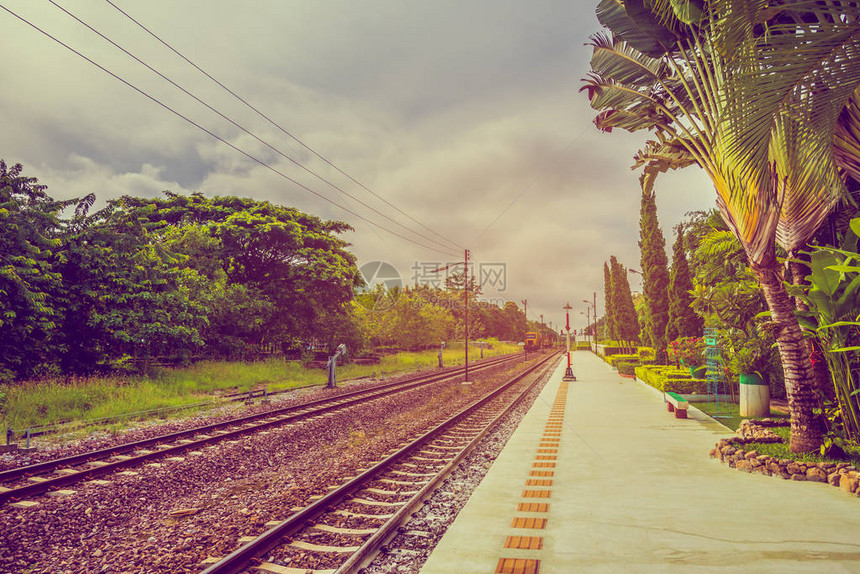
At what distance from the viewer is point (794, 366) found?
676 centimetres

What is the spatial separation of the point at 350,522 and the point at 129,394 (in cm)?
1172

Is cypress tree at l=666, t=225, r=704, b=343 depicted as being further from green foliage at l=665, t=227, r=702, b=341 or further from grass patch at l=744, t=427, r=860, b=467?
grass patch at l=744, t=427, r=860, b=467

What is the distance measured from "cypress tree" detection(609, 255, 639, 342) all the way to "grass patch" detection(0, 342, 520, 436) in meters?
26.1

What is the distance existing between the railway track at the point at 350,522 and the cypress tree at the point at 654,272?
1803cm

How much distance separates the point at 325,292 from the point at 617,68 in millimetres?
22381

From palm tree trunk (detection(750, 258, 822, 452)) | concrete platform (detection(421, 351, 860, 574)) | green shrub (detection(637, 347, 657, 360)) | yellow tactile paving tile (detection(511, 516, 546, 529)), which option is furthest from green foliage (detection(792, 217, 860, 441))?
green shrub (detection(637, 347, 657, 360))

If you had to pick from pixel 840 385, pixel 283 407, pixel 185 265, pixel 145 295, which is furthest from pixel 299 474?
pixel 185 265

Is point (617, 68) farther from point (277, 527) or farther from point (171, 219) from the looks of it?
point (171, 219)

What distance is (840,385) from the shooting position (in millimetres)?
6609

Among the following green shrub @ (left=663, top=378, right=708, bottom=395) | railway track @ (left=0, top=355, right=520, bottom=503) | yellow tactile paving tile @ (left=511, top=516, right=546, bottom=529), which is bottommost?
railway track @ (left=0, top=355, right=520, bottom=503)

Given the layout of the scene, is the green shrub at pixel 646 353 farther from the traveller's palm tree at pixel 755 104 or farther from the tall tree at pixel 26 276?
the tall tree at pixel 26 276

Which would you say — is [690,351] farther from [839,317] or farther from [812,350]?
[839,317]

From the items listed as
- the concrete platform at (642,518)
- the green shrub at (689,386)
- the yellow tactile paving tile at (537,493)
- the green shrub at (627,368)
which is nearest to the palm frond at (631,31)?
the concrete platform at (642,518)

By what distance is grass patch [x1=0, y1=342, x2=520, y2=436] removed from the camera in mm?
11055
